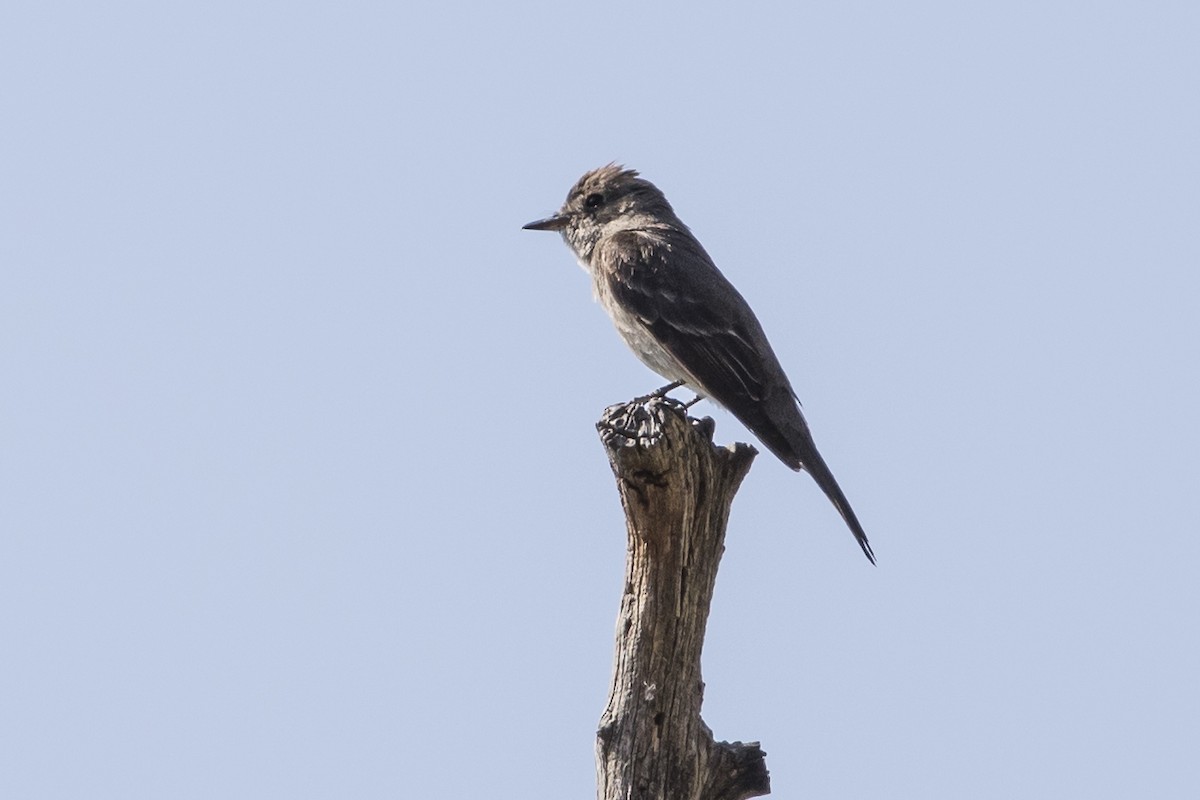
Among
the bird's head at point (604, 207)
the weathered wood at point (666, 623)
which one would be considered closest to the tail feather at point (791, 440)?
the weathered wood at point (666, 623)

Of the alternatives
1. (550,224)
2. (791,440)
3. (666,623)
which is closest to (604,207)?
(550,224)

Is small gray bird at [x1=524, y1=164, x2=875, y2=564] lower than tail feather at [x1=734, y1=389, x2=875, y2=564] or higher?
higher

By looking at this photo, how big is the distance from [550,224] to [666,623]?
536 centimetres

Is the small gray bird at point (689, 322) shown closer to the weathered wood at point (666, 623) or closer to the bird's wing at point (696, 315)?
the bird's wing at point (696, 315)

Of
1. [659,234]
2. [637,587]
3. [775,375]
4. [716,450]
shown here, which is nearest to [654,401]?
[716,450]

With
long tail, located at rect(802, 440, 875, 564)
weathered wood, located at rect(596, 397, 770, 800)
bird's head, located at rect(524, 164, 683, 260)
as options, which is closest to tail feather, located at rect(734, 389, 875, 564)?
long tail, located at rect(802, 440, 875, 564)

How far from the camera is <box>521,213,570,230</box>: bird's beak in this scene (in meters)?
11.4

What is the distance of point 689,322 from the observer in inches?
384

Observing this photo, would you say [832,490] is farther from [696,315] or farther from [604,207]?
[604,207]

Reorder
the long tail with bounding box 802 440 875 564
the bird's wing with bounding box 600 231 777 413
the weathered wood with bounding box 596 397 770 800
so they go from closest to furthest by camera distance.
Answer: the weathered wood with bounding box 596 397 770 800 → the long tail with bounding box 802 440 875 564 → the bird's wing with bounding box 600 231 777 413

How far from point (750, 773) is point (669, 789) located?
1.25 ft

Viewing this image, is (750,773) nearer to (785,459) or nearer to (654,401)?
(654,401)

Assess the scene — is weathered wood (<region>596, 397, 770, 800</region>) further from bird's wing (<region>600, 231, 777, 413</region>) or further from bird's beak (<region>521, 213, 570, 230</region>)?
bird's beak (<region>521, 213, 570, 230</region>)

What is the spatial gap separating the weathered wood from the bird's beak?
4735 millimetres
